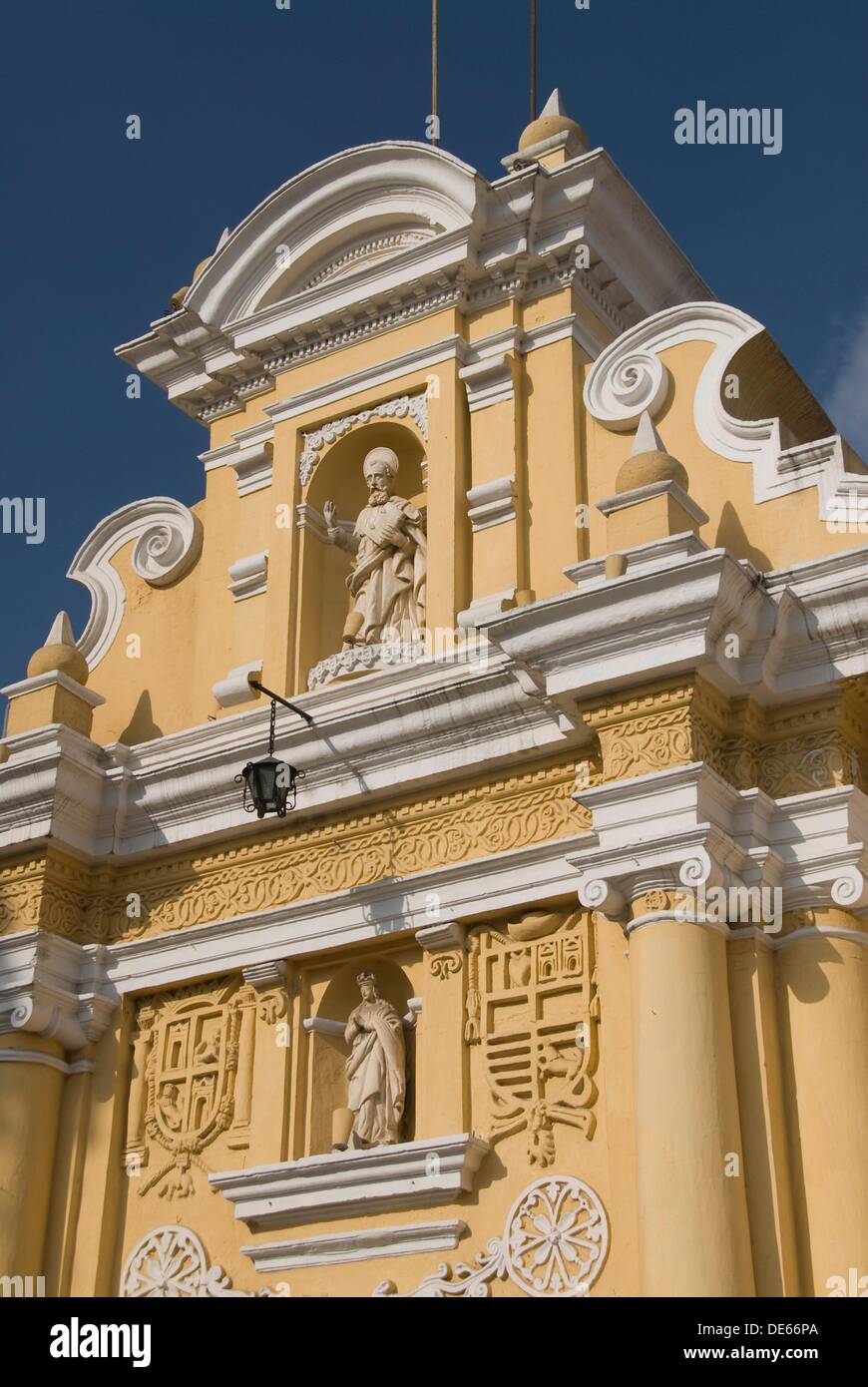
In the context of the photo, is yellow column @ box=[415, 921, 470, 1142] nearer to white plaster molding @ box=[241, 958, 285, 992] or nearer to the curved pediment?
white plaster molding @ box=[241, 958, 285, 992]

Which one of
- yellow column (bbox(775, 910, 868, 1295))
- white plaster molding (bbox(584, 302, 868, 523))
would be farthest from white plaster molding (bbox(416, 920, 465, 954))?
white plaster molding (bbox(584, 302, 868, 523))

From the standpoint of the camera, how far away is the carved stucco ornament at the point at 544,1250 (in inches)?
343

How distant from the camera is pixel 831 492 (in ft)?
32.2

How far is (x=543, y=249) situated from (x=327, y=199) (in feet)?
5.28

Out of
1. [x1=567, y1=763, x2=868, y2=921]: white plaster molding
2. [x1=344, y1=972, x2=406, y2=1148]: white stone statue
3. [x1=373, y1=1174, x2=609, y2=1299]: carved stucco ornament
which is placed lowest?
[x1=373, y1=1174, x2=609, y2=1299]: carved stucco ornament

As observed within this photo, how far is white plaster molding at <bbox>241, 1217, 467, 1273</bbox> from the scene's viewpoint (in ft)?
30.1

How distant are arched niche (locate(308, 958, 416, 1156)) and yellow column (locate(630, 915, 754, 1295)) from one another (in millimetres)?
1752

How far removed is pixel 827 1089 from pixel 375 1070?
2445 millimetres

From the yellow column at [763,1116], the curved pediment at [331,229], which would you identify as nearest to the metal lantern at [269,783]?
the yellow column at [763,1116]

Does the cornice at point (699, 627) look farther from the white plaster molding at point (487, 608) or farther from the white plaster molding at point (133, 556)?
the white plaster molding at point (133, 556)

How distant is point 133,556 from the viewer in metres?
12.6

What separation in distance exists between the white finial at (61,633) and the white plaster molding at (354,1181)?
3600mm

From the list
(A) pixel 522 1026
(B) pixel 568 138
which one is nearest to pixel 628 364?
(B) pixel 568 138
